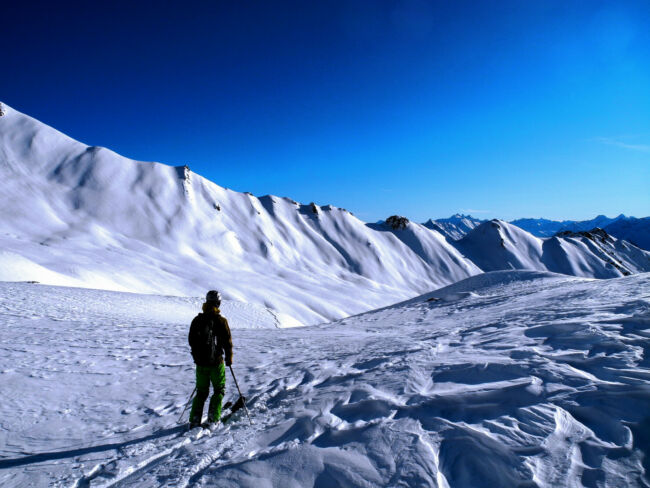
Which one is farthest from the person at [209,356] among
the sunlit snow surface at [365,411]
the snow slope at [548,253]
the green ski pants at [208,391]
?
the snow slope at [548,253]

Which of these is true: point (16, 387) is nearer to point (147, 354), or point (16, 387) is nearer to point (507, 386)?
point (147, 354)

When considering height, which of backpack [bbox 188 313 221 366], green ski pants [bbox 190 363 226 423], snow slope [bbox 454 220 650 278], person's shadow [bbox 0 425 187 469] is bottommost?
person's shadow [bbox 0 425 187 469]

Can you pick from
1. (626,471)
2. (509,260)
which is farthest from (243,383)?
(509,260)

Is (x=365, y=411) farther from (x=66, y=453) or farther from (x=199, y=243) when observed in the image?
(x=199, y=243)

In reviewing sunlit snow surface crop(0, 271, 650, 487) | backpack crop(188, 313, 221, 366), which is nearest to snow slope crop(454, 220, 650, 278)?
sunlit snow surface crop(0, 271, 650, 487)

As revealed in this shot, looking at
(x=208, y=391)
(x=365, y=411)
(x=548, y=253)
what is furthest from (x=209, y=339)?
(x=548, y=253)

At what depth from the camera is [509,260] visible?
136m

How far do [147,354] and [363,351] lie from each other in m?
6.11

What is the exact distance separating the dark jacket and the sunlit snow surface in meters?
1.10

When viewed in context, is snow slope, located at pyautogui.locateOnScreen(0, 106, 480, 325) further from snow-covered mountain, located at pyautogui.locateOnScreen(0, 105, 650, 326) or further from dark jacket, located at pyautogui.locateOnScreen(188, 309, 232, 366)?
dark jacket, located at pyautogui.locateOnScreen(188, 309, 232, 366)

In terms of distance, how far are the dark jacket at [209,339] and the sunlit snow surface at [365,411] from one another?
1.10 meters

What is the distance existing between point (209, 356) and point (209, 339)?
279 millimetres

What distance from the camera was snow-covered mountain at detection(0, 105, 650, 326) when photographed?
1446 inches

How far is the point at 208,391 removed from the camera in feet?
17.7
